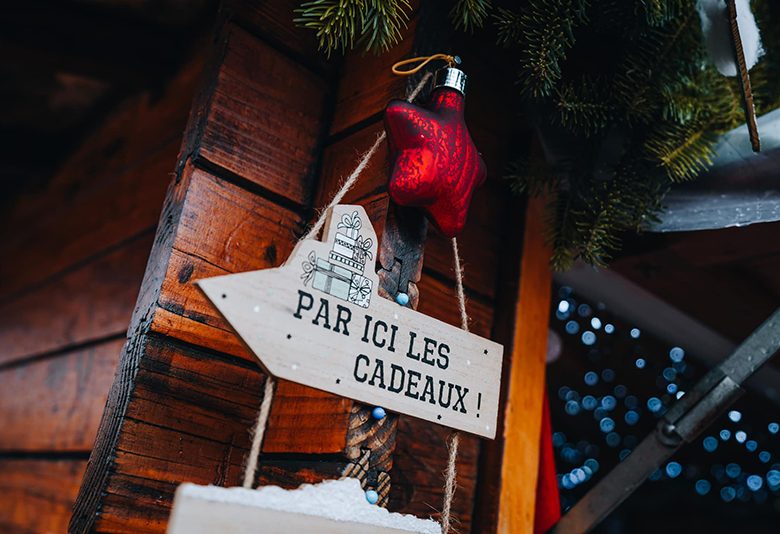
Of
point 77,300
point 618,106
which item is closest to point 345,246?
point 618,106

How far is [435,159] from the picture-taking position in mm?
703

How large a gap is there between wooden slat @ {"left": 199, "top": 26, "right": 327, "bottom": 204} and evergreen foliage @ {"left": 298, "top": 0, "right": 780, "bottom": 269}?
0.28 ft

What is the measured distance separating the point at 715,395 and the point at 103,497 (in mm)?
732

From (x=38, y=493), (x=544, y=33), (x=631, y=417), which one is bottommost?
(x=38, y=493)

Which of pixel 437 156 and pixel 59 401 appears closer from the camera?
pixel 437 156

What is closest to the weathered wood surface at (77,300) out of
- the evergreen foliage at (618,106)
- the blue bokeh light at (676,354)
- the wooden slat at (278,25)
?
the wooden slat at (278,25)

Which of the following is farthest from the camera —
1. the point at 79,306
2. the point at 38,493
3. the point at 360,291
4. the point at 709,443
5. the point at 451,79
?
the point at 709,443

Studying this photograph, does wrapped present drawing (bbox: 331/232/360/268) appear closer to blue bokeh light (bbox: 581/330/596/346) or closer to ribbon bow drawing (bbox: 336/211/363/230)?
ribbon bow drawing (bbox: 336/211/363/230)

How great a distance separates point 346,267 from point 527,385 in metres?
0.49

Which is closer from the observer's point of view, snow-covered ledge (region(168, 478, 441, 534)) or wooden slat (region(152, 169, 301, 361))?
snow-covered ledge (region(168, 478, 441, 534))

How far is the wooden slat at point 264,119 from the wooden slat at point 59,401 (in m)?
0.52

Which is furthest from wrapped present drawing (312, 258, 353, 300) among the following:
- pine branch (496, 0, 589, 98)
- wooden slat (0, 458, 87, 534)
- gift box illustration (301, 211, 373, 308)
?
wooden slat (0, 458, 87, 534)

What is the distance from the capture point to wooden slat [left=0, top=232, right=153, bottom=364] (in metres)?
1.29

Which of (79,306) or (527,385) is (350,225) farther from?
(79,306)
